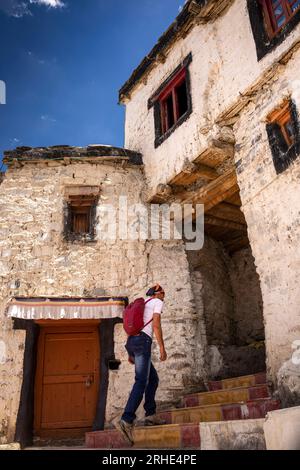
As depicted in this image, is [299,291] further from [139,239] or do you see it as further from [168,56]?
[168,56]

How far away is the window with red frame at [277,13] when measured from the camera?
545cm

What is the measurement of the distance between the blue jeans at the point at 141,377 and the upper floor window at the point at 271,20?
4310 millimetres

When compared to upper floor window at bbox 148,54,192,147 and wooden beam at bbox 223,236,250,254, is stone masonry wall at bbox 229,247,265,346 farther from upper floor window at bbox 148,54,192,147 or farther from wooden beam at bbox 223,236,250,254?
upper floor window at bbox 148,54,192,147

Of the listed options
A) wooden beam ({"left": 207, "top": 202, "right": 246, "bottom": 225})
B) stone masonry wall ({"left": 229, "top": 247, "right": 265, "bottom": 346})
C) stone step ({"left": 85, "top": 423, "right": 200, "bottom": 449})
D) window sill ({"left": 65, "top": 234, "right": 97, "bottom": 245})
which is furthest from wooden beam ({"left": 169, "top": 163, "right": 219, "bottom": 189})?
stone step ({"left": 85, "top": 423, "right": 200, "bottom": 449})

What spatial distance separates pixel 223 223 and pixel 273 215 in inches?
119

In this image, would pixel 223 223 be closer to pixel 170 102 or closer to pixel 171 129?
pixel 171 129

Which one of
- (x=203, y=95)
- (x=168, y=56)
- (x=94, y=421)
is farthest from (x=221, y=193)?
(x=94, y=421)

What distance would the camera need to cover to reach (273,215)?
4984mm

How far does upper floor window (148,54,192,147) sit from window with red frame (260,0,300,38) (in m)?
1.81

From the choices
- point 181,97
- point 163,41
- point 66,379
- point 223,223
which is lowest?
point 66,379

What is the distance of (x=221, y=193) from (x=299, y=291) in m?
2.89

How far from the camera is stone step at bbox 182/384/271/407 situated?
4.84 m

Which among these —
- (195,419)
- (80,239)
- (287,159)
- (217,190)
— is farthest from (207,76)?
(195,419)

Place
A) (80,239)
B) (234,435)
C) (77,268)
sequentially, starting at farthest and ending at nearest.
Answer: (80,239)
(77,268)
(234,435)
